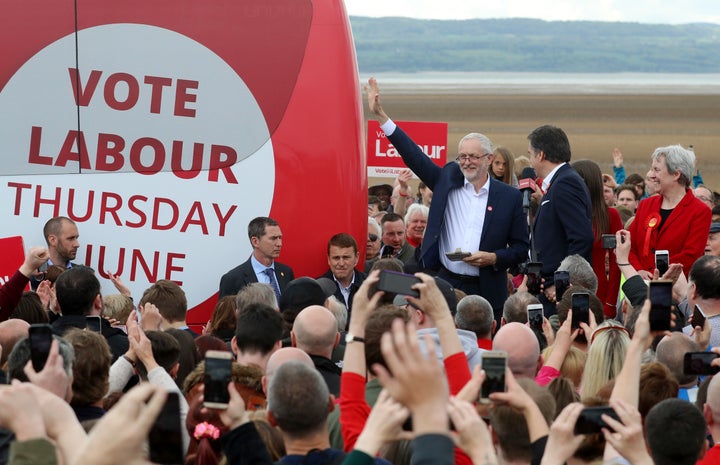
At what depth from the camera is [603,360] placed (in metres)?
4.85

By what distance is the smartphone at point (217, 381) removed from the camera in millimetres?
3285

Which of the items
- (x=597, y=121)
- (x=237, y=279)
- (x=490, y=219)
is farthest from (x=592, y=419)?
Result: (x=597, y=121)

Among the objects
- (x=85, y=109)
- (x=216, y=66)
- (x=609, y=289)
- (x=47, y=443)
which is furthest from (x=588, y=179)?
(x=47, y=443)

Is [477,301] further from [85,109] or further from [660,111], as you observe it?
[660,111]

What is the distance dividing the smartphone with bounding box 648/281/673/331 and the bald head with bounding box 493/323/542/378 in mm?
661

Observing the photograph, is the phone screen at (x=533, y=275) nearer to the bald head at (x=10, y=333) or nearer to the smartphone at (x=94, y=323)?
the smartphone at (x=94, y=323)

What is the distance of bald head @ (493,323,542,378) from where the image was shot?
4.68m

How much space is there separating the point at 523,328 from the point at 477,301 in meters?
0.81

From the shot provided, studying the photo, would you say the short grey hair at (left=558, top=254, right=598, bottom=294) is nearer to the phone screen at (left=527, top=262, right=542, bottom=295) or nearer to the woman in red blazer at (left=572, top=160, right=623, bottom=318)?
the phone screen at (left=527, top=262, right=542, bottom=295)

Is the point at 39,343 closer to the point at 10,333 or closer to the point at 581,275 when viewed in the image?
the point at 10,333

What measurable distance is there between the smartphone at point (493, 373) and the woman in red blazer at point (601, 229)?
4775mm

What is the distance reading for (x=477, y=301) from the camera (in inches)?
219

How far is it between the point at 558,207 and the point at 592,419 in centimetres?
481

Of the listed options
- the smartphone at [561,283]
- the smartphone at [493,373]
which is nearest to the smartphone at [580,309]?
the smartphone at [561,283]
